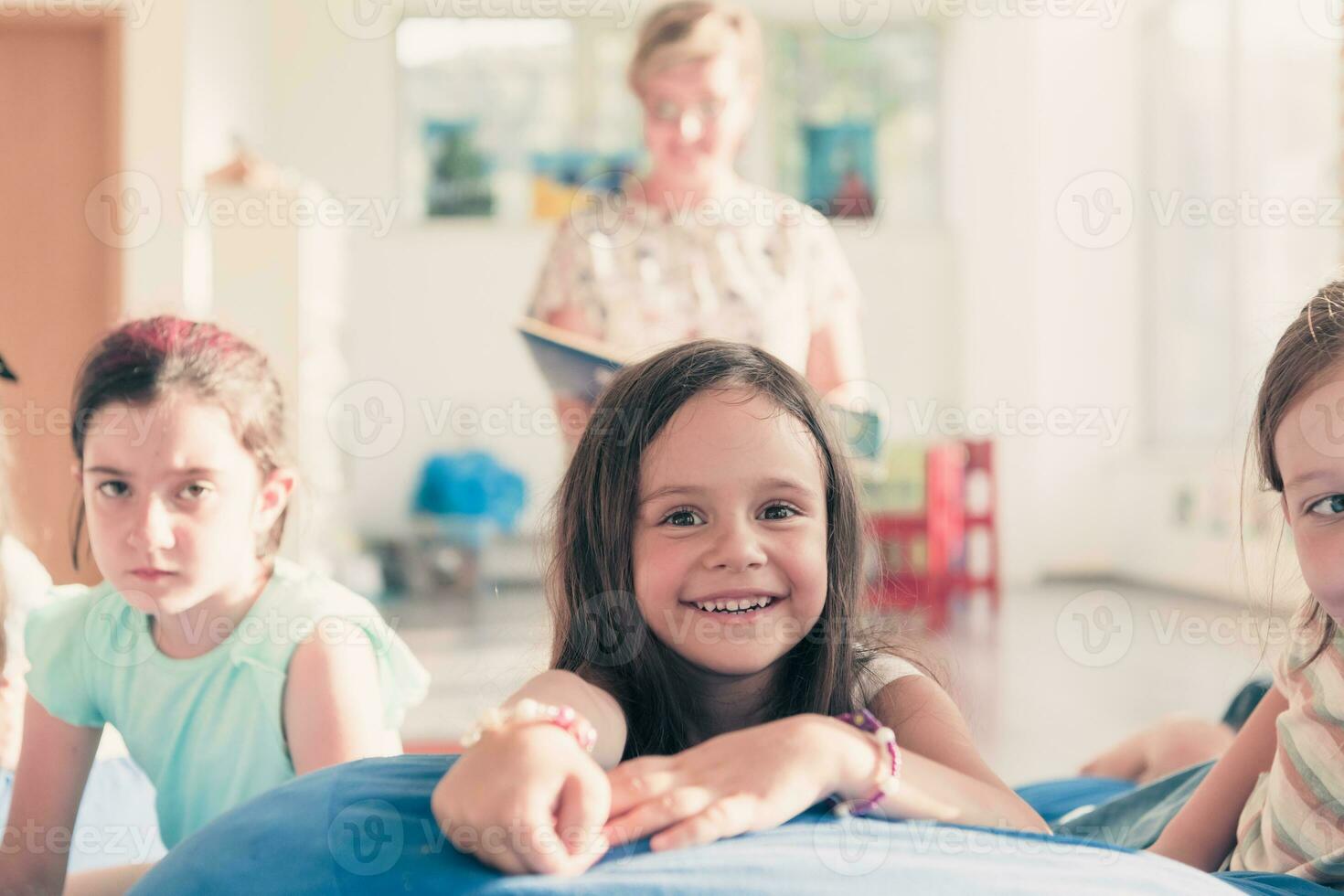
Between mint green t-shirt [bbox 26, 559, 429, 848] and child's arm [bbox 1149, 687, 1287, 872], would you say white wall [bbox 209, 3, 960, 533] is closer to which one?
mint green t-shirt [bbox 26, 559, 429, 848]

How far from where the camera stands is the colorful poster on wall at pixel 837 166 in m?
6.89

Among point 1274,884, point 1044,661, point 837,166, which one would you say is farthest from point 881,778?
point 837,166

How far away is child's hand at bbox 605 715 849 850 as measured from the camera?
A: 0.69 metres

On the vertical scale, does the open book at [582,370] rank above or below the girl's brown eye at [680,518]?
above

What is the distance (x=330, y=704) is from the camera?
1174mm

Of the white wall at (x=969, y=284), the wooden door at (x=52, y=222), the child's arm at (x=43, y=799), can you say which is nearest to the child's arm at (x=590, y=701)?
the child's arm at (x=43, y=799)

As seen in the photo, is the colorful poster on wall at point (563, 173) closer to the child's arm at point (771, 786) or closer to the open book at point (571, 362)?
the open book at point (571, 362)

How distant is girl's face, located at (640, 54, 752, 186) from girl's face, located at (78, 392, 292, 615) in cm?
93

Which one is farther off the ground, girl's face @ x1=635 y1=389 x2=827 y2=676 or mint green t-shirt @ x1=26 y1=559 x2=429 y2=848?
girl's face @ x1=635 y1=389 x2=827 y2=676

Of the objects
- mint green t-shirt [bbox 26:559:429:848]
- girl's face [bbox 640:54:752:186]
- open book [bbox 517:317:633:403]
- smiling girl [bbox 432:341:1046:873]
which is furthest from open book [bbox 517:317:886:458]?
smiling girl [bbox 432:341:1046:873]

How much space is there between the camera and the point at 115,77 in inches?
141

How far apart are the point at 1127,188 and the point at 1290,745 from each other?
592 centimetres

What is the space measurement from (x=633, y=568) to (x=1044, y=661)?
3.46 meters

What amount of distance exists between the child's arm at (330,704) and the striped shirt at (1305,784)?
77 centimetres
